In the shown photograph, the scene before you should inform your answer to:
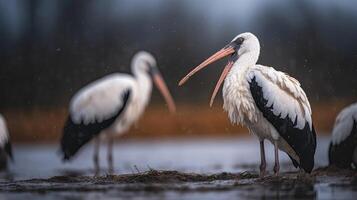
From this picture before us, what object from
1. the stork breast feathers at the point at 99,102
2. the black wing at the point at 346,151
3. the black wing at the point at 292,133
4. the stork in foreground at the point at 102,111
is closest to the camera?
the black wing at the point at 292,133

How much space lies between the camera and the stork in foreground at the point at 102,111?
583 inches

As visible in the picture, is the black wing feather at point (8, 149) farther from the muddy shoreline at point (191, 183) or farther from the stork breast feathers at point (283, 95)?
the stork breast feathers at point (283, 95)

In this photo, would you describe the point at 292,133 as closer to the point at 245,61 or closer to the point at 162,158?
the point at 245,61

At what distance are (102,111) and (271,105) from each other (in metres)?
6.00

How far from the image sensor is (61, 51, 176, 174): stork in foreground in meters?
14.8

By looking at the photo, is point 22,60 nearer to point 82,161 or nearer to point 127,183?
point 82,161

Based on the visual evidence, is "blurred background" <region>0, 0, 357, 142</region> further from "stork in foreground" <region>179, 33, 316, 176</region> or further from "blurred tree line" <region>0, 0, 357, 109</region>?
"stork in foreground" <region>179, 33, 316, 176</region>

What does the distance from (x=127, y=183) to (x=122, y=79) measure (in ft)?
20.8

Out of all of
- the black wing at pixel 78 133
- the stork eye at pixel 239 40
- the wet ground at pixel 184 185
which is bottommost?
the wet ground at pixel 184 185

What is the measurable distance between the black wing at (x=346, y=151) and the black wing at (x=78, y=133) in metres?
5.11

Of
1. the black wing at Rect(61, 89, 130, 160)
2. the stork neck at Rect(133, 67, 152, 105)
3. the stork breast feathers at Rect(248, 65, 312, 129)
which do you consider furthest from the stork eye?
the stork neck at Rect(133, 67, 152, 105)

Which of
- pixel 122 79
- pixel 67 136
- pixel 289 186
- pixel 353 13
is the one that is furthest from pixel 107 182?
pixel 353 13

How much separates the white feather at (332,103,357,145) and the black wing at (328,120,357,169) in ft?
0.15

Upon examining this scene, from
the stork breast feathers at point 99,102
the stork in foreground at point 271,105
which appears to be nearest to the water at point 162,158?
the stork breast feathers at point 99,102
